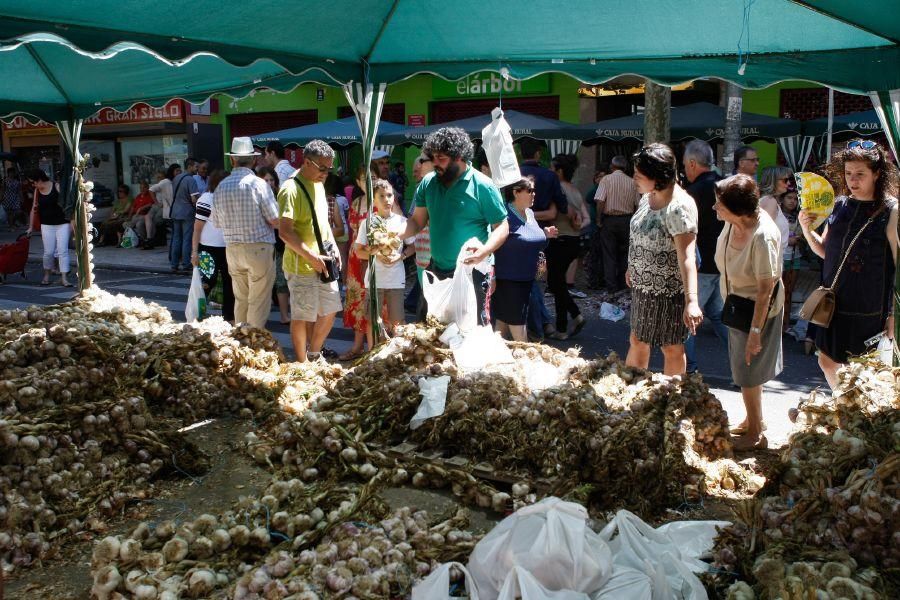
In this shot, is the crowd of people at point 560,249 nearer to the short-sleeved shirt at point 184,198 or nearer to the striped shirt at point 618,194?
the striped shirt at point 618,194

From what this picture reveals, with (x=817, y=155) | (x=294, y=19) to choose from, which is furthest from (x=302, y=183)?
(x=817, y=155)

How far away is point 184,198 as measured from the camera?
15.1 metres

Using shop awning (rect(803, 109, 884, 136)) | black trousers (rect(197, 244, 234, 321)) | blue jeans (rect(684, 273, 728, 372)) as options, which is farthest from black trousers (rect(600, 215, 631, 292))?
black trousers (rect(197, 244, 234, 321))

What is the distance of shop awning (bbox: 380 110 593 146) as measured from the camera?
13625 millimetres

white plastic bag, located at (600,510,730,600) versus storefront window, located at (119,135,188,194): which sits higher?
storefront window, located at (119,135,188,194)

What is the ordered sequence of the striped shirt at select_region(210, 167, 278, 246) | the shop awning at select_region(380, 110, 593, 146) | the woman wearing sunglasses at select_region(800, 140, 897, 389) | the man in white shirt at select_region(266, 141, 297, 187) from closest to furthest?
the woman wearing sunglasses at select_region(800, 140, 897, 389)
the striped shirt at select_region(210, 167, 278, 246)
the man in white shirt at select_region(266, 141, 297, 187)
the shop awning at select_region(380, 110, 593, 146)

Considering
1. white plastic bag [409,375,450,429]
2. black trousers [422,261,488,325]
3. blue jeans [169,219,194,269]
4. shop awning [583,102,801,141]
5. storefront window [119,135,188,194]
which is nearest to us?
white plastic bag [409,375,450,429]

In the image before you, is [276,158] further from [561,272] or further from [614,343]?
[614,343]

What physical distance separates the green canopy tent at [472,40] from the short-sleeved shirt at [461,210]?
3.69ft

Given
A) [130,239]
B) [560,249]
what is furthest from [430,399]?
[130,239]

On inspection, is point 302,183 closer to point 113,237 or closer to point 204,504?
point 204,504

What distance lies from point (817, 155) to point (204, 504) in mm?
12773

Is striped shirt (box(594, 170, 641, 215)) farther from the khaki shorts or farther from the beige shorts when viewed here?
the khaki shorts

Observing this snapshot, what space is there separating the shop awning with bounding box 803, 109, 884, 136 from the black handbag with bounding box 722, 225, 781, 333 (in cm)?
852
